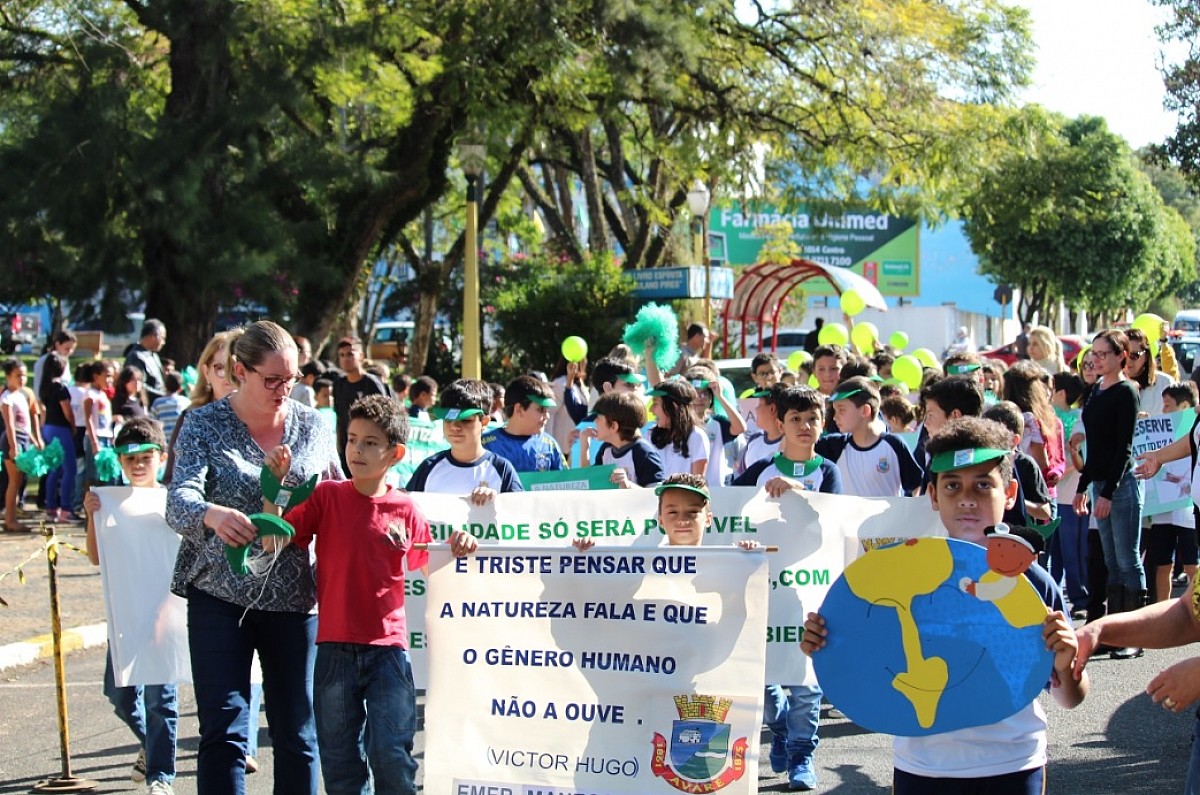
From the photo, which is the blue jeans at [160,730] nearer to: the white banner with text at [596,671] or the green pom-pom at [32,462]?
the white banner with text at [596,671]

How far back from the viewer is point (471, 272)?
60.0 feet

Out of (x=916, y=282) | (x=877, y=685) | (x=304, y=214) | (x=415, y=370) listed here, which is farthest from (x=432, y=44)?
(x=916, y=282)

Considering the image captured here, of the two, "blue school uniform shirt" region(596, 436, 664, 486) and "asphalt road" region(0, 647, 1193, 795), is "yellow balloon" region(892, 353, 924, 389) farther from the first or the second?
"blue school uniform shirt" region(596, 436, 664, 486)

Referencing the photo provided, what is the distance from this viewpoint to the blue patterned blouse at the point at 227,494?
5070 millimetres

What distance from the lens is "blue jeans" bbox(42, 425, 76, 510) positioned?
15641 millimetres

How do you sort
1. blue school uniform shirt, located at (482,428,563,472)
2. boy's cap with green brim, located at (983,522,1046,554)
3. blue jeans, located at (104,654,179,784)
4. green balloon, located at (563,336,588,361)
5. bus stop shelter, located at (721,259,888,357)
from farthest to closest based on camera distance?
bus stop shelter, located at (721,259,888,357) → green balloon, located at (563,336,588,361) → blue school uniform shirt, located at (482,428,563,472) → blue jeans, located at (104,654,179,784) → boy's cap with green brim, located at (983,522,1046,554)

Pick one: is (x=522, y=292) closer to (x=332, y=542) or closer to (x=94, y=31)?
(x=94, y=31)

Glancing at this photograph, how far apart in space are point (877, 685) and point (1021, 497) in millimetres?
2951

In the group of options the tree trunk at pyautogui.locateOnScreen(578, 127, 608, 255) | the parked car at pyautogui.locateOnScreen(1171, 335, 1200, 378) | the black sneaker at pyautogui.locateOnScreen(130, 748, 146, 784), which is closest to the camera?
the black sneaker at pyautogui.locateOnScreen(130, 748, 146, 784)

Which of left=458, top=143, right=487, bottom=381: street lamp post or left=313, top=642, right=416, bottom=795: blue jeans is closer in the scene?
left=313, top=642, right=416, bottom=795: blue jeans

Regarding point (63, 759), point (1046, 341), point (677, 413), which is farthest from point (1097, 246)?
point (63, 759)

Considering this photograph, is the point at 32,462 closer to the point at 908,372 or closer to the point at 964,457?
the point at 908,372

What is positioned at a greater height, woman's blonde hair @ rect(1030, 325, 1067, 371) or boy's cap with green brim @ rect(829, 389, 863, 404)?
woman's blonde hair @ rect(1030, 325, 1067, 371)

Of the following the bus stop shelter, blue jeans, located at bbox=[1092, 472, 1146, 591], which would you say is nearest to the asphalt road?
blue jeans, located at bbox=[1092, 472, 1146, 591]
